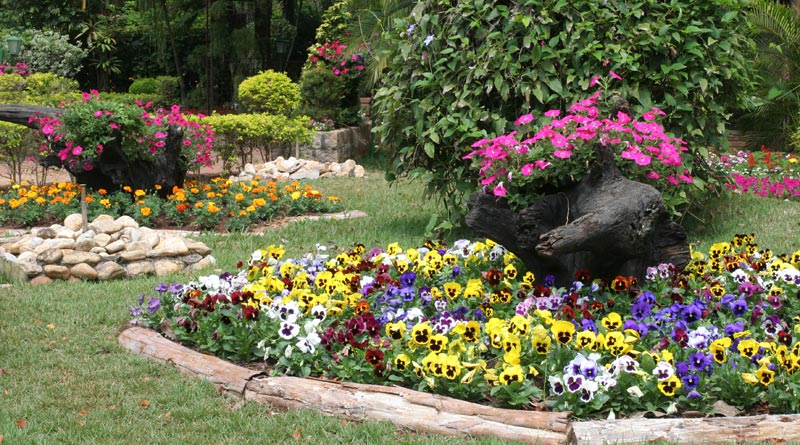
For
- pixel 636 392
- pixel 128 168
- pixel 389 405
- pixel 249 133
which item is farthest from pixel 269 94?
pixel 636 392

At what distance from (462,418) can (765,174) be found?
26.6ft

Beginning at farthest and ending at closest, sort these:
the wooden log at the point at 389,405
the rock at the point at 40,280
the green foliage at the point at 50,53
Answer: the green foliage at the point at 50,53 < the rock at the point at 40,280 < the wooden log at the point at 389,405

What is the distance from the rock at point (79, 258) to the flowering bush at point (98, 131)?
2365 mm

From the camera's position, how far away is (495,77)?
6.92m

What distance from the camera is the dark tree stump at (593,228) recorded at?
177 inches

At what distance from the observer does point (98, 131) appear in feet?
29.0

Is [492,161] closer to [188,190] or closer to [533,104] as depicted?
[533,104]

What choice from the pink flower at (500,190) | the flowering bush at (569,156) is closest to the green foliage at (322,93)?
the flowering bush at (569,156)

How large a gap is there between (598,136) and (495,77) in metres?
1.98

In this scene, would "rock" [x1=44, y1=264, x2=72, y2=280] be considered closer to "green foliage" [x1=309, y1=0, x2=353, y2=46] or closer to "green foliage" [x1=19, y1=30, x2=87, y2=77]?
"green foliage" [x1=309, y1=0, x2=353, y2=46]

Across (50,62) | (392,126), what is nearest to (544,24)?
(392,126)

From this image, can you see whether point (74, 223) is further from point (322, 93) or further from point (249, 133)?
point (322, 93)

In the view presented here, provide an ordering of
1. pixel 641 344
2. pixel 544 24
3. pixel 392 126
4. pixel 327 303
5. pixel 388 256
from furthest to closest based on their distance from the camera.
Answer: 1. pixel 392 126
2. pixel 544 24
3. pixel 388 256
4. pixel 327 303
5. pixel 641 344

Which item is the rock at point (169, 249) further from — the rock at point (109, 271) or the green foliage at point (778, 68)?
the green foliage at point (778, 68)
